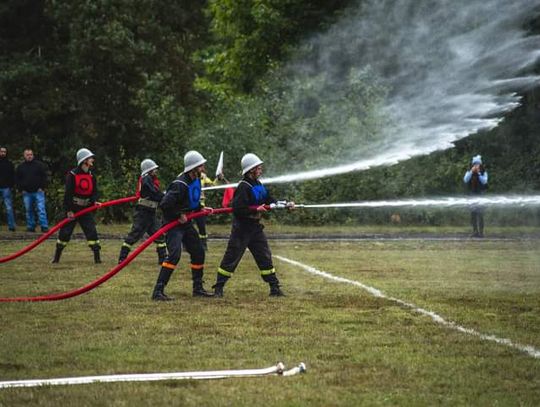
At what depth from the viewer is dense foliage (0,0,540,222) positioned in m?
31.6

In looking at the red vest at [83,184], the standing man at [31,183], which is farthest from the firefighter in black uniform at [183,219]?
the standing man at [31,183]

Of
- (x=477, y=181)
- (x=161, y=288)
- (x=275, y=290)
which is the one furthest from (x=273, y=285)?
(x=477, y=181)

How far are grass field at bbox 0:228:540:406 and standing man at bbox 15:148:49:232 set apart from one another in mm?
10163

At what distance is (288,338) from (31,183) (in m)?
18.5

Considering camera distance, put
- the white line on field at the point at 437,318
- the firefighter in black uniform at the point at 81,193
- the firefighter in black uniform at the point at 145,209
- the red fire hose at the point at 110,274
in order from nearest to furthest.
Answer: the white line on field at the point at 437,318
the red fire hose at the point at 110,274
the firefighter in black uniform at the point at 145,209
the firefighter in black uniform at the point at 81,193

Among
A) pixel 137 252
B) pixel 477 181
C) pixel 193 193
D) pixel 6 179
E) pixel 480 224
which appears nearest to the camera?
pixel 137 252

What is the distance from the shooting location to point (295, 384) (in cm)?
730

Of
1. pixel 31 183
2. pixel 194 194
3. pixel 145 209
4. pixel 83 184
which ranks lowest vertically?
pixel 145 209

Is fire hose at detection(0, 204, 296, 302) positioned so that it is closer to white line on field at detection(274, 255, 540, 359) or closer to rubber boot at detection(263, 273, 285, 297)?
rubber boot at detection(263, 273, 285, 297)

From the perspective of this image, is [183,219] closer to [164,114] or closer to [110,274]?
[110,274]

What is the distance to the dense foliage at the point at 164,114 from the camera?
3164 cm

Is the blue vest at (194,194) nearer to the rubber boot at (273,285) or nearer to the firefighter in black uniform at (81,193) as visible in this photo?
the rubber boot at (273,285)

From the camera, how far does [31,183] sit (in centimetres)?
2638

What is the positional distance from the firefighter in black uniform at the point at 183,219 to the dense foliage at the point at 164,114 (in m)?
17.3
